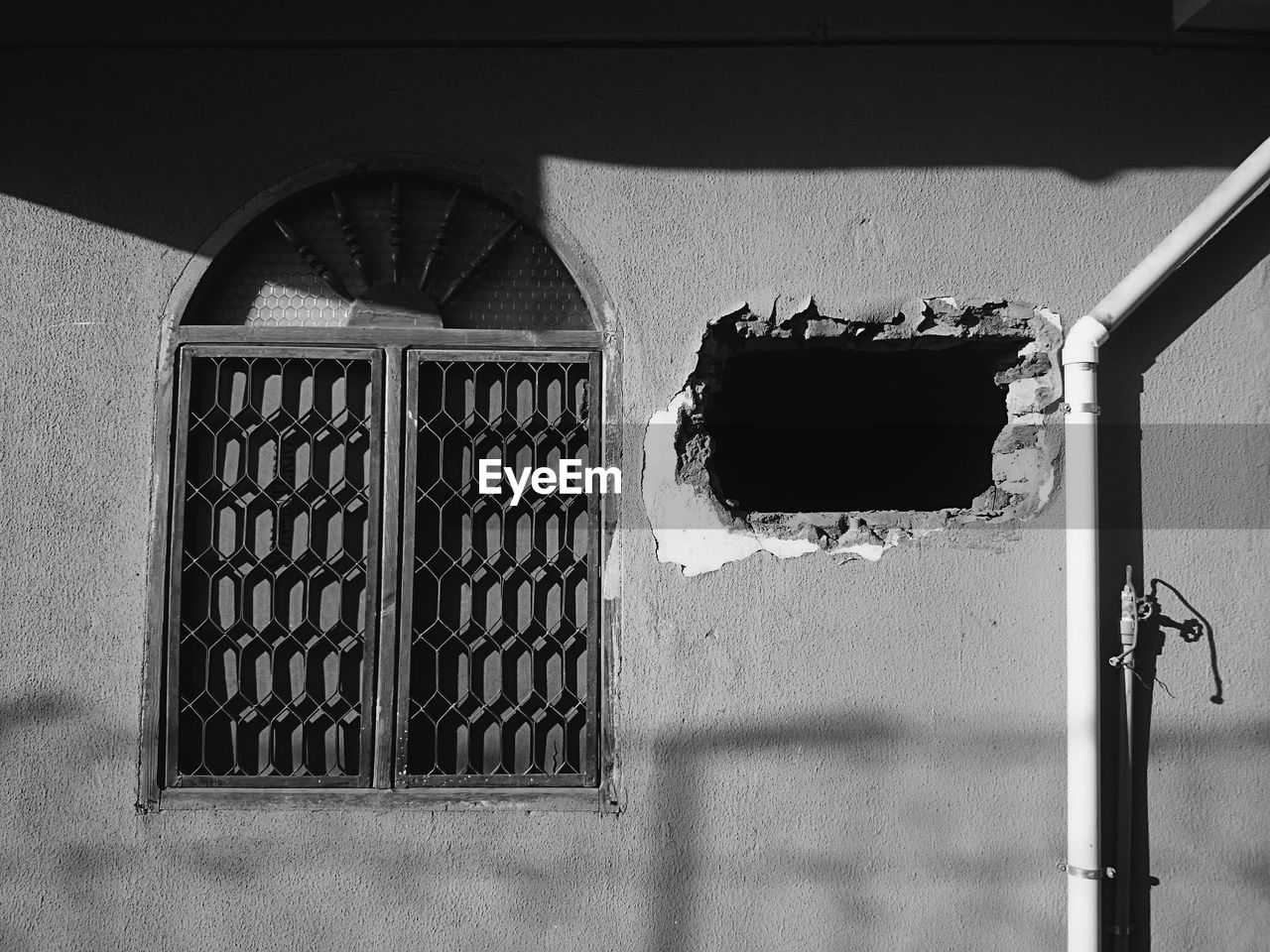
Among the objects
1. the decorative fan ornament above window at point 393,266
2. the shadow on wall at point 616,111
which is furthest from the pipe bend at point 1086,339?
the decorative fan ornament above window at point 393,266

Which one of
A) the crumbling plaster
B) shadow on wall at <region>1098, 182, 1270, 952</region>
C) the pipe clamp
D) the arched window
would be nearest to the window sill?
the arched window

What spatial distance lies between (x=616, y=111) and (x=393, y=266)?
2.70 ft

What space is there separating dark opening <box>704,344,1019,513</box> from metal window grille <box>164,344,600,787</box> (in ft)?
4.74

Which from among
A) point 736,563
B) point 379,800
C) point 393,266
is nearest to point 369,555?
point 379,800

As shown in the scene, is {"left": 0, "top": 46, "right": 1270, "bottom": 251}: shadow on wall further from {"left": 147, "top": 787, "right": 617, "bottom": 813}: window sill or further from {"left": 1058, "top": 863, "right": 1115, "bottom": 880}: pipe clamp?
{"left": 1058, "top": 863, "right": 1115, "bottom": 880}: pipe clamp

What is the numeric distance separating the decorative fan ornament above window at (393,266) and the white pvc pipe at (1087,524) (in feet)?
4.67

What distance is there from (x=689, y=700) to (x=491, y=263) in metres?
1.45

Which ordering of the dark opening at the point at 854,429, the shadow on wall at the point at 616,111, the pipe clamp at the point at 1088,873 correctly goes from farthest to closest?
the dark opening at the point at 854,429 < the shadow on wall at the point at 616,111 < the pipe clamp at the point at 1088,873

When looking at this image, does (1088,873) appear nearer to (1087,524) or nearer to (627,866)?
(1087,524)

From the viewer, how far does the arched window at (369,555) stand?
289cm

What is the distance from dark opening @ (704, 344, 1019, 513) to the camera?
479 centimetres

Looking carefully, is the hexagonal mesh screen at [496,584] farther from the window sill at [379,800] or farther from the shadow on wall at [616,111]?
the shadow on wall at [616,111]

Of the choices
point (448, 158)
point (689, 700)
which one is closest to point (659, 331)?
point (448, 158)

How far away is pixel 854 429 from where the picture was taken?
6.06 meters
